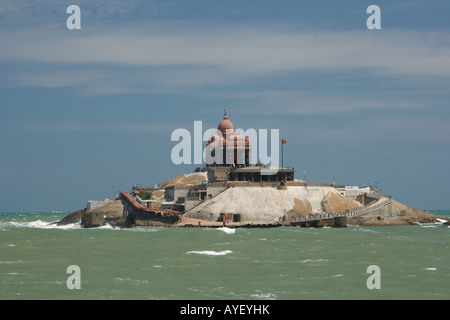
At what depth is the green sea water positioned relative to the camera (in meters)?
50.5

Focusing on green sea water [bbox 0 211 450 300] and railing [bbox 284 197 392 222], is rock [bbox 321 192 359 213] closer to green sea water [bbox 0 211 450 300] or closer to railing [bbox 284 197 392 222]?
railing [bbox 284 197 392 222]

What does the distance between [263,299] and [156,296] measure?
7005 millimetres

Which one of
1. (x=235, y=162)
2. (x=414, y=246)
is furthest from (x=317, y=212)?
(x=414, y=246)

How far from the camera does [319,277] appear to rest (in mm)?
57281

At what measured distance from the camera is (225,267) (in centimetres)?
6291

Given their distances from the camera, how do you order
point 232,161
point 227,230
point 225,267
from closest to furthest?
1. point 225,267
2. point 227,230
3. point 232,161

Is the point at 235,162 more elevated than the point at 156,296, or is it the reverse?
the point at 235,162

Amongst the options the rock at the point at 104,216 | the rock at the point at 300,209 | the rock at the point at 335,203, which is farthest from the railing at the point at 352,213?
the rock at the point at 104,216

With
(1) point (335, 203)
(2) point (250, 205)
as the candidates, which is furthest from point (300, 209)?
(2) point (250, 205)

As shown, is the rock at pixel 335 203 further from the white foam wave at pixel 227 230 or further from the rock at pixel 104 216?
the rock at pixel 104 216

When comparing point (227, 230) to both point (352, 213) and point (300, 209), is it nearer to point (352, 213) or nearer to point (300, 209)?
point (300, 209)

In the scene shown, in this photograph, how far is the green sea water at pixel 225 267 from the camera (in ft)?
166

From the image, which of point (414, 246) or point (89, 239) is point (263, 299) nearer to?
point (414, 246)

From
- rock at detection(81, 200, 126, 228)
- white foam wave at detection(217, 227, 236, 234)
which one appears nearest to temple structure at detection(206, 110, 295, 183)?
rock at detection(81, 200, 126, 228)
